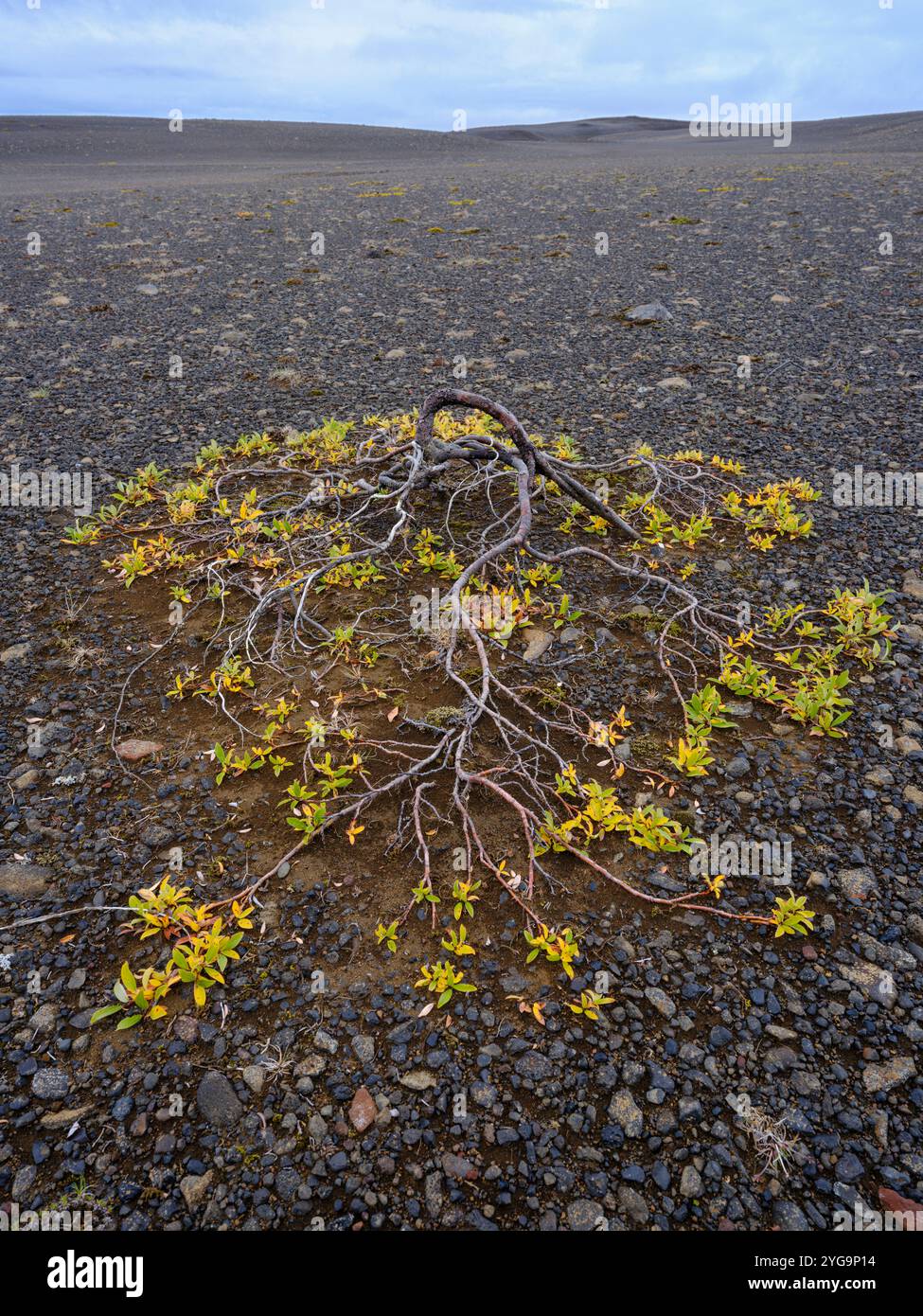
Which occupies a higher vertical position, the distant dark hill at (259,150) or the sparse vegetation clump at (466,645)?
the distant dark hill at (259,150)

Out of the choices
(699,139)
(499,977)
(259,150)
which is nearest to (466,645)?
(499,977)

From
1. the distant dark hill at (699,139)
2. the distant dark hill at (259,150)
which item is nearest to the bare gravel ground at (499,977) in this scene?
the distant dark hill at (259,150)

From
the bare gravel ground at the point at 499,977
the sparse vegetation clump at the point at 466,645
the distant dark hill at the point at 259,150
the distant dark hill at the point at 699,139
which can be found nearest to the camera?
the bare gravel ground at the point at 499,977

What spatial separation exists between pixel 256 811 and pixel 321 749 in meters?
0.53

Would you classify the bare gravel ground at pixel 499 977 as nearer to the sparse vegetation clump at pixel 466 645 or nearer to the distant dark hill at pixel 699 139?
the sparse vegetation clump at pixel 466 645

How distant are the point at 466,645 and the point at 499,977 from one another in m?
2.47

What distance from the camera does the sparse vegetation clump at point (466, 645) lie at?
3725 millimetres

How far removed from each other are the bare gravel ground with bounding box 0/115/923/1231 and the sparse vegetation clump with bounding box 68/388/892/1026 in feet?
0.80

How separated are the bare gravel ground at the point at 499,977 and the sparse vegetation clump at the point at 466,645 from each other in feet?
0.80

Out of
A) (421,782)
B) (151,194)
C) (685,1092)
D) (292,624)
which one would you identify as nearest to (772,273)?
(292,624)

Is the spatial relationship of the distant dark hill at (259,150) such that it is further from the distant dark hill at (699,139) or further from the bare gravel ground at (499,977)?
the bare gravel ground at (499,977)

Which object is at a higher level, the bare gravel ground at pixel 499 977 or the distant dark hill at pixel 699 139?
the distant dark hill at pixel 699 139

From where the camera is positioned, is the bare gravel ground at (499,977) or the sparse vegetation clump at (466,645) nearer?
the bare gravel ground at (499,977)

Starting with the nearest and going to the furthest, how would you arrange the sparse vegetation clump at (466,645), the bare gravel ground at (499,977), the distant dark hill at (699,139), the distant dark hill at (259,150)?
the bare gravel ground at (499,977), the sparse vegetation clump at (466,645), the distant dark hill at (259,150), the distant dark hill at (699,139)
